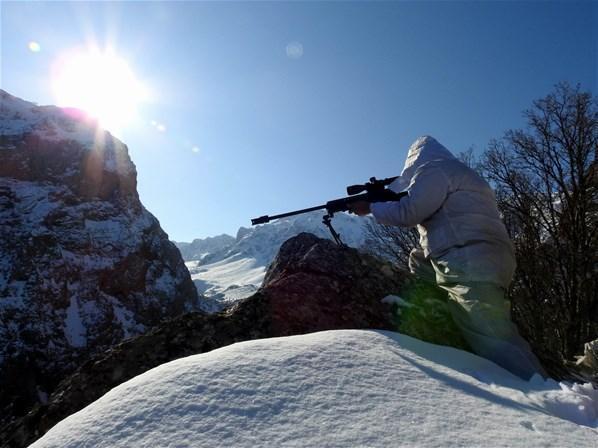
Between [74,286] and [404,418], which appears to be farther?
[74,286]

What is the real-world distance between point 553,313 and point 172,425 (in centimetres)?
1686

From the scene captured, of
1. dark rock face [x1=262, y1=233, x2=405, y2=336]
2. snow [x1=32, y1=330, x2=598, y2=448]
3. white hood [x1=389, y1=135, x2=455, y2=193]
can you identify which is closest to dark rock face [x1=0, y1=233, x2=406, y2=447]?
dark rock face [x1=262, y1=233, x2=405, y2=336]

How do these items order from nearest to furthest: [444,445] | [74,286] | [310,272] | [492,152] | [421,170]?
[444,445], [421,170], [310,272], [492,152], [74,286]

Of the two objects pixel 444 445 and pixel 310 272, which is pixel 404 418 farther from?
pixel 310 272

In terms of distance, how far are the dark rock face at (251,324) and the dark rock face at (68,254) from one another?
26320 millimetres

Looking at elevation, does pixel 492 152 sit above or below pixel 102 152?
below

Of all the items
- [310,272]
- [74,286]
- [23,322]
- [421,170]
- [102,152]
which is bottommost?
[23,322]

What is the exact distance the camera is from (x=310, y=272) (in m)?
4.66

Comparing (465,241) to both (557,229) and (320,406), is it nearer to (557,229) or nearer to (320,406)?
(320,406)

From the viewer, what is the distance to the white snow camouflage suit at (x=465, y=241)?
11.0 ft

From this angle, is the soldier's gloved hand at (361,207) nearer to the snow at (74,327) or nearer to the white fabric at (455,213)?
the white fabric at (455,213)

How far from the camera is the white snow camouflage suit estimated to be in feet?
11.0

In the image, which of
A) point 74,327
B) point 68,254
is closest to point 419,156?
point 74,327

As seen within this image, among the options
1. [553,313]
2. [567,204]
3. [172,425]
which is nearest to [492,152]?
[567,204]
